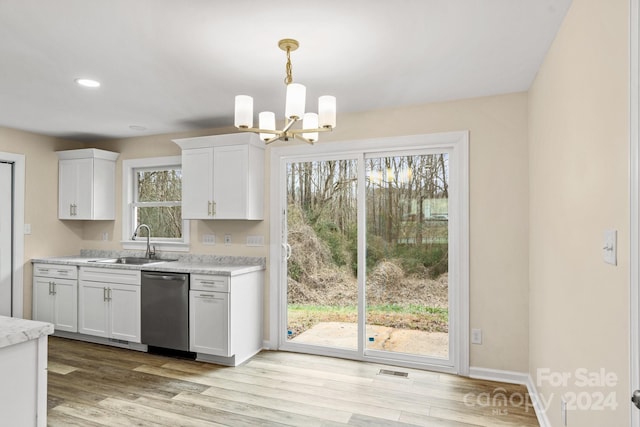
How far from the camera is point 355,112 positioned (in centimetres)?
367

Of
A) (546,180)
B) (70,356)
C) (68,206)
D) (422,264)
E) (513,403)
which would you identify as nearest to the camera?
(546,180)

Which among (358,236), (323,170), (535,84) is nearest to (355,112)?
(323,170)

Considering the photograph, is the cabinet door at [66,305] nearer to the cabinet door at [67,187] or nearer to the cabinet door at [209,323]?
the cabinet door at [67,187]

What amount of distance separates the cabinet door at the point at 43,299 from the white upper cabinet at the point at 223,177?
6.38 ft

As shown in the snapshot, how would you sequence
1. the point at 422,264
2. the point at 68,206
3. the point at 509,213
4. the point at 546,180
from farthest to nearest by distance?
1. the point at 68,206
2. the point at 422,264
3. the point at 509,213
4. the point at 546,180

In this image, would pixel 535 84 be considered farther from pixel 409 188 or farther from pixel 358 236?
pixel 358 236

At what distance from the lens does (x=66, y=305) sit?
425 cm

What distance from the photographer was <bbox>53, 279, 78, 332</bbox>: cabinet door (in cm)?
420

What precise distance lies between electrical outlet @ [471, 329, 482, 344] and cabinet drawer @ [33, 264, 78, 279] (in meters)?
4.15

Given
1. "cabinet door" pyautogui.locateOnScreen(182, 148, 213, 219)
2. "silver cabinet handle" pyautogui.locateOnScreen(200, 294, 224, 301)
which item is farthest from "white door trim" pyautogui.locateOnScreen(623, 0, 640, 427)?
"cabinet door" pyautogui.locateOnScreen(182, 148, 213, 219)

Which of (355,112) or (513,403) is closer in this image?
(513,403)

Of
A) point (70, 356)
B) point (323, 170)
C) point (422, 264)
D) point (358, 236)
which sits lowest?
point (70, 356)

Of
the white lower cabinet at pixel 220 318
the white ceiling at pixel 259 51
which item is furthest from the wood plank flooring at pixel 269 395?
the white ceiling at pixel 259 51

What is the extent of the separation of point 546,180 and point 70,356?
176 inches
